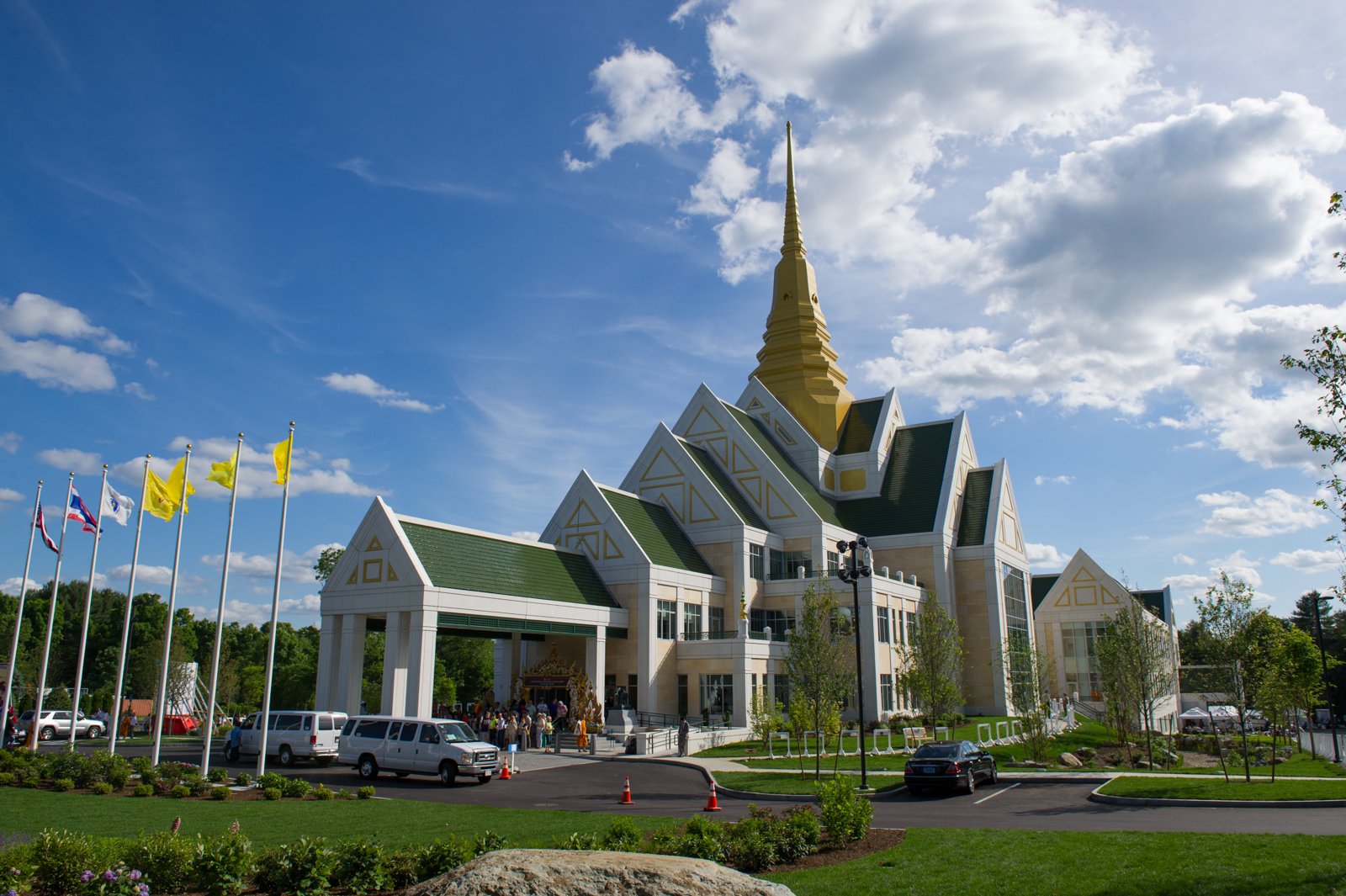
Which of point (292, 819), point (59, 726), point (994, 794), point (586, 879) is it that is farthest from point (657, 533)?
point (586, 879)

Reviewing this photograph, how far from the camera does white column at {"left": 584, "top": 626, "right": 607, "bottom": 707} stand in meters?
41.2

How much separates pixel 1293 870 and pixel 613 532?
34693 millimetres

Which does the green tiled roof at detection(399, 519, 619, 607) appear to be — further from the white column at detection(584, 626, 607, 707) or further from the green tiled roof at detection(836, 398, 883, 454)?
the green tiled roof at detection(836, 398, 883, 454)

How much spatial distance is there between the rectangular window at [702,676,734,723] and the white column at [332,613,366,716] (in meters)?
15.3

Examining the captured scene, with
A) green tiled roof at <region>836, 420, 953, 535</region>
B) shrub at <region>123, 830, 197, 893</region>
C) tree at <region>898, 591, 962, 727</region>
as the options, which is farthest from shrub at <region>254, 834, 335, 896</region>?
green tiled roof at <region>836, 420, 953, 535</region>

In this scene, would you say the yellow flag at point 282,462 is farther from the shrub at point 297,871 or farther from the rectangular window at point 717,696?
the rectangular window at point 717,696

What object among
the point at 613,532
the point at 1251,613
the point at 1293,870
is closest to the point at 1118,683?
the point at 1251,613

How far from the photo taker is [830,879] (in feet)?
40.7

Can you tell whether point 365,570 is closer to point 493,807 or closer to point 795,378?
point 493,807

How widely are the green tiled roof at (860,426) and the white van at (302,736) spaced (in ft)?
122

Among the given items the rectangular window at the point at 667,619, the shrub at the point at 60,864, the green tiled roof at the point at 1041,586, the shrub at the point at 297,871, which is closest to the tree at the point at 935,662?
the rectangular window at the point at 667,619

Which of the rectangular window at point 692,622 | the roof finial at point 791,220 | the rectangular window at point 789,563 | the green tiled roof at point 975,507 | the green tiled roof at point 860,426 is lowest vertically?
the rectangular window at point 692,622

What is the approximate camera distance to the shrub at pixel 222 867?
35.9ft

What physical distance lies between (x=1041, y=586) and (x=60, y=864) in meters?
69.8
